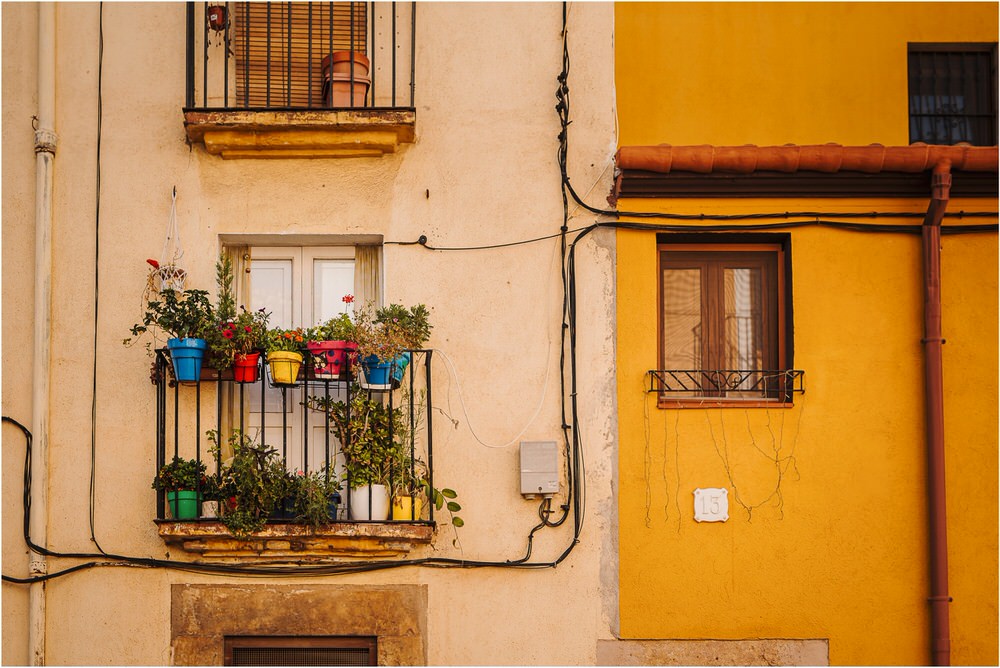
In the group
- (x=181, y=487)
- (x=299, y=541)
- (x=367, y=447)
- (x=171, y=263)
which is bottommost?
(x=299, y=541)

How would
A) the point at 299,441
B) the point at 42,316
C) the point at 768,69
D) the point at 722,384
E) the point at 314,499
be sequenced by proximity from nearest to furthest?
the point at 314,499 < the point at 42,316 < the point at 722,384 < the point at 299,441 < the point at 768,69

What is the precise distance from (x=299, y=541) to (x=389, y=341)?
131cm

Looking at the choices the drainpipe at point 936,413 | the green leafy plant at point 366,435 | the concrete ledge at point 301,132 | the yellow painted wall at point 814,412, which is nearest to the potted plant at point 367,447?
the green leafy plant at point 366,435

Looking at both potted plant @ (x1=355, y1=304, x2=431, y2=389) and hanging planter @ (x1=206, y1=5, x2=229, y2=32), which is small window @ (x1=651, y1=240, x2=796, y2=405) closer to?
potted plant @ (x1=355, y1=304, x2=431, y2=389)

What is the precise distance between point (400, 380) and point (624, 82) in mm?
2421

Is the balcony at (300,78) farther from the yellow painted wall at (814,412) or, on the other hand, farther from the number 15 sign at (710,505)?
the number 15 sign at (710,505)

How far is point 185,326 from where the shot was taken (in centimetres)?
726

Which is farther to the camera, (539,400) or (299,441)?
(299,441)

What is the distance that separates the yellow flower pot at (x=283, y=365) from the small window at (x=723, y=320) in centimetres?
227

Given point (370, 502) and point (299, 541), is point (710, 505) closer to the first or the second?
point (370, 502)

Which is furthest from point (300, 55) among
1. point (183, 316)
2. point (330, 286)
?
point (183, 316)

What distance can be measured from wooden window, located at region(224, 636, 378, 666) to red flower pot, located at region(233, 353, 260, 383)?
5.18ft

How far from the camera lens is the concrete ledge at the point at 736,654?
736 centimetres

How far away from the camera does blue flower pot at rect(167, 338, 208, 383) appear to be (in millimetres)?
7254
